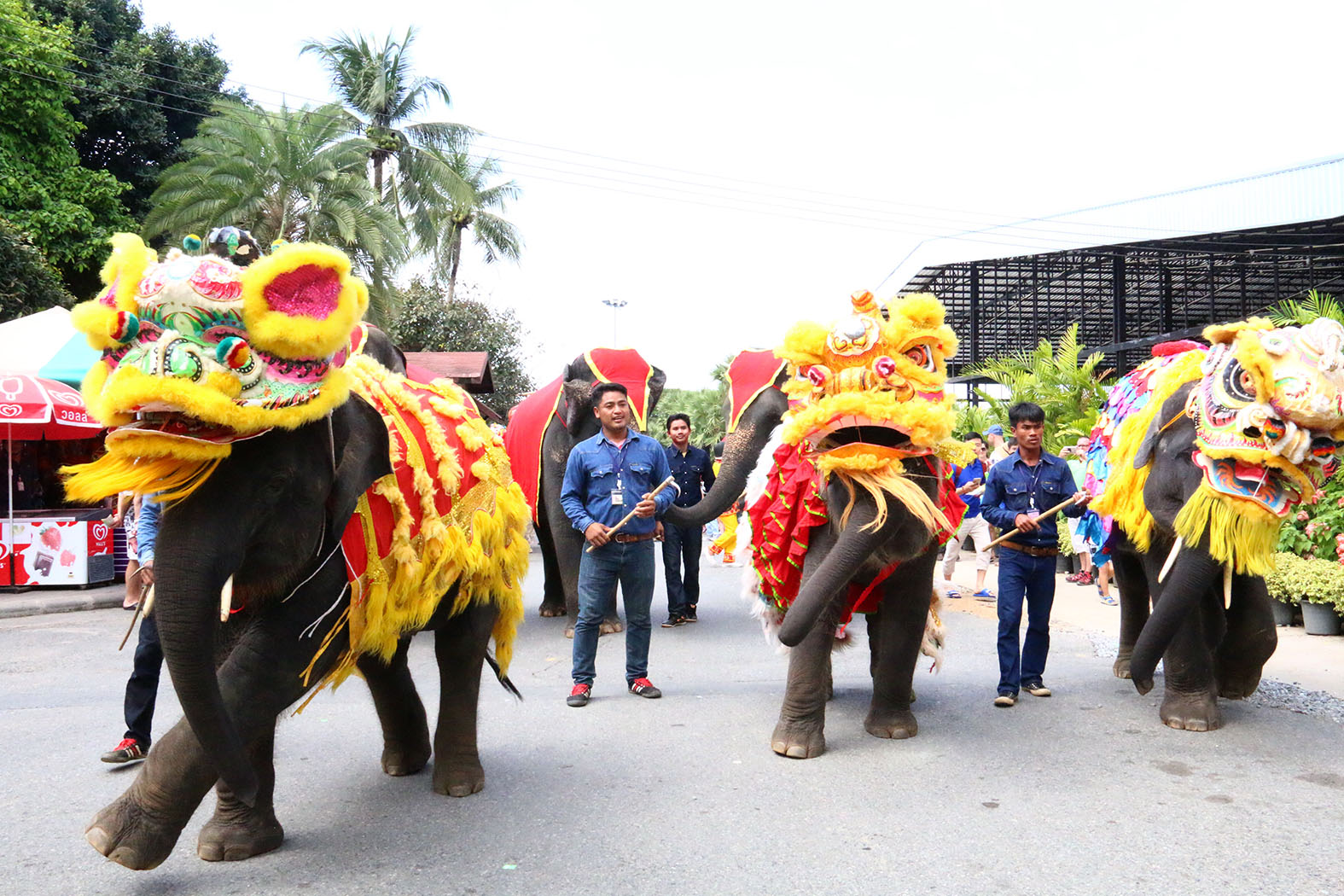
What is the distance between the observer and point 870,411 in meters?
5.15

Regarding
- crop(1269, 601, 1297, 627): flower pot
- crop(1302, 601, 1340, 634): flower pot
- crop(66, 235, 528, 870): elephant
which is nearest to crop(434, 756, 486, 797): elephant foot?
crop(66, 235, 528, 870): elephant

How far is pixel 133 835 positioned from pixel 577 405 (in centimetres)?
594

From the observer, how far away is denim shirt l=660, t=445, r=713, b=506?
10461 millimetres

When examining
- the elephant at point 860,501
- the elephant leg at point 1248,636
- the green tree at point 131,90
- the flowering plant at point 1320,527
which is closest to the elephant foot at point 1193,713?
the elephant leg at point 1248,636

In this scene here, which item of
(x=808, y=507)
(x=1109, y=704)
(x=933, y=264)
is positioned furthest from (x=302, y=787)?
(x=933, y=264)

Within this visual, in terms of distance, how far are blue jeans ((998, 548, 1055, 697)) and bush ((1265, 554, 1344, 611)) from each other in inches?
100

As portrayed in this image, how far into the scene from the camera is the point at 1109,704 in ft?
20.8

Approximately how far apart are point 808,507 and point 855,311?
102 cm

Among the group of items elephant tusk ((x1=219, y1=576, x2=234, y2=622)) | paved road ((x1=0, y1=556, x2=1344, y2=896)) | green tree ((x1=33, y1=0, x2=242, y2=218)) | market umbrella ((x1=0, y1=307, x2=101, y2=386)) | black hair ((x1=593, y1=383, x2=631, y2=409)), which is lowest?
paved road ((x1=0, y1=556, x2=1344, y2=896))

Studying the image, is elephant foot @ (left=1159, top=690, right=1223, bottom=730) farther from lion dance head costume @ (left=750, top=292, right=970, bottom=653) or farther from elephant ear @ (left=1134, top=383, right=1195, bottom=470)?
lion dance head costume @ (left=750, top=292, right=970, bottom=653)

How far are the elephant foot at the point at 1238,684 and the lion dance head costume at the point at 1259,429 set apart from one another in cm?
84

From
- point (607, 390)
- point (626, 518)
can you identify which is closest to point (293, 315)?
point (626, 518)

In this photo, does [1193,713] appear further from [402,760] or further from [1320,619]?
[402,760]

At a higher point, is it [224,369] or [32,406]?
[32,406]
